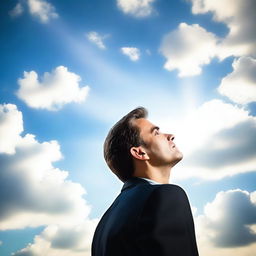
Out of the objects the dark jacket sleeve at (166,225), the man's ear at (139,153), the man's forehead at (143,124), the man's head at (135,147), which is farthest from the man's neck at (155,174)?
the dark jacket sleeve at (166,225)

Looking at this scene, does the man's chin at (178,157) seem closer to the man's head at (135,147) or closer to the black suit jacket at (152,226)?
the man's head at (135,147)

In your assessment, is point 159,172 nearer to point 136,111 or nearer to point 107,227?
point 136,111

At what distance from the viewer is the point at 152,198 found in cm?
254

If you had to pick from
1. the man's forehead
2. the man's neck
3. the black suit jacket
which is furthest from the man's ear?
the black suit jacket

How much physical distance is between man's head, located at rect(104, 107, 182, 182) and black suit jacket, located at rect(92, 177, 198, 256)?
1.40m

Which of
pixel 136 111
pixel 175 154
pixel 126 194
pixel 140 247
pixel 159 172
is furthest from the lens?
pixel 136 111

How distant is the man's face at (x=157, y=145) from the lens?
4281 mm

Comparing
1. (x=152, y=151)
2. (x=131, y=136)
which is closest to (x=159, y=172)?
(x=152, y=151)

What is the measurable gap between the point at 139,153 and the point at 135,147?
128 mm

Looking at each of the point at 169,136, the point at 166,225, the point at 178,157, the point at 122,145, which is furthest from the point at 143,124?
the point at 166,225

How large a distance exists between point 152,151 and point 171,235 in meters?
2.08

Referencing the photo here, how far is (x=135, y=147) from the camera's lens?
14.2ft

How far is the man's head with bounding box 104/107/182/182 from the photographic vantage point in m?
4.18

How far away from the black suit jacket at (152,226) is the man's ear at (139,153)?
4.51ft
